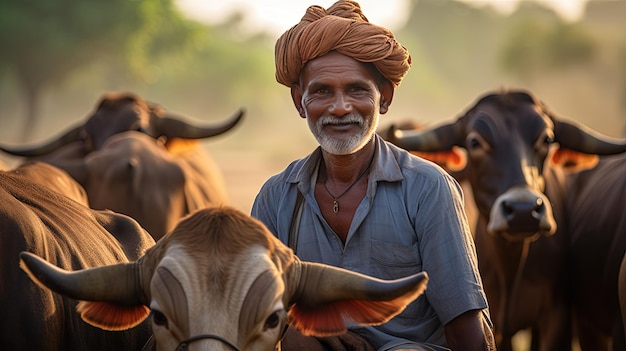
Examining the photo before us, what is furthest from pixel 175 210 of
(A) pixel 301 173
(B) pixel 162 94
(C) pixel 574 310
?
(B) pixel 162 94

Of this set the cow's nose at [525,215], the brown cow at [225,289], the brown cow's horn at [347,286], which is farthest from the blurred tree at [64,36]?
the brown cow's horn at [347,286]

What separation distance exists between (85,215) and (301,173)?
1.12 m

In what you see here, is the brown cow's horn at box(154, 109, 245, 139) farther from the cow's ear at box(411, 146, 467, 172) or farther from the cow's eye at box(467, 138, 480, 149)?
the cow's eye at box(467, 138, 480, 149)

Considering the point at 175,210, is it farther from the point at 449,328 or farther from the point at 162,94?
the point at 162,94

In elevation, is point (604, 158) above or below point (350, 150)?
below

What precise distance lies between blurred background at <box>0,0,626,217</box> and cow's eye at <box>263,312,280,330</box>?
12636 mm

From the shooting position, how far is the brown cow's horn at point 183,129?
10188 mm

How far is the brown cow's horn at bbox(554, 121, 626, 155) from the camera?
314 inches

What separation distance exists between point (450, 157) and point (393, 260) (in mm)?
3707

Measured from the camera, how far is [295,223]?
15.5 feet

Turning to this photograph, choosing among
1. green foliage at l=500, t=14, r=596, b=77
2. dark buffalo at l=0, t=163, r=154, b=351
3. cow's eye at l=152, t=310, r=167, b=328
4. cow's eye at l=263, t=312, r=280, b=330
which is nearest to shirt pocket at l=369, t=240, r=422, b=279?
cow's eye at l=263, t=312, r=280, b=330

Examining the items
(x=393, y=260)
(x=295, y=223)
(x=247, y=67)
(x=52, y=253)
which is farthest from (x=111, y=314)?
(x=247, y=67)

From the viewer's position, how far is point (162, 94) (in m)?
71.9

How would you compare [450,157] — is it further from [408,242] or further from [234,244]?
[234,244]
